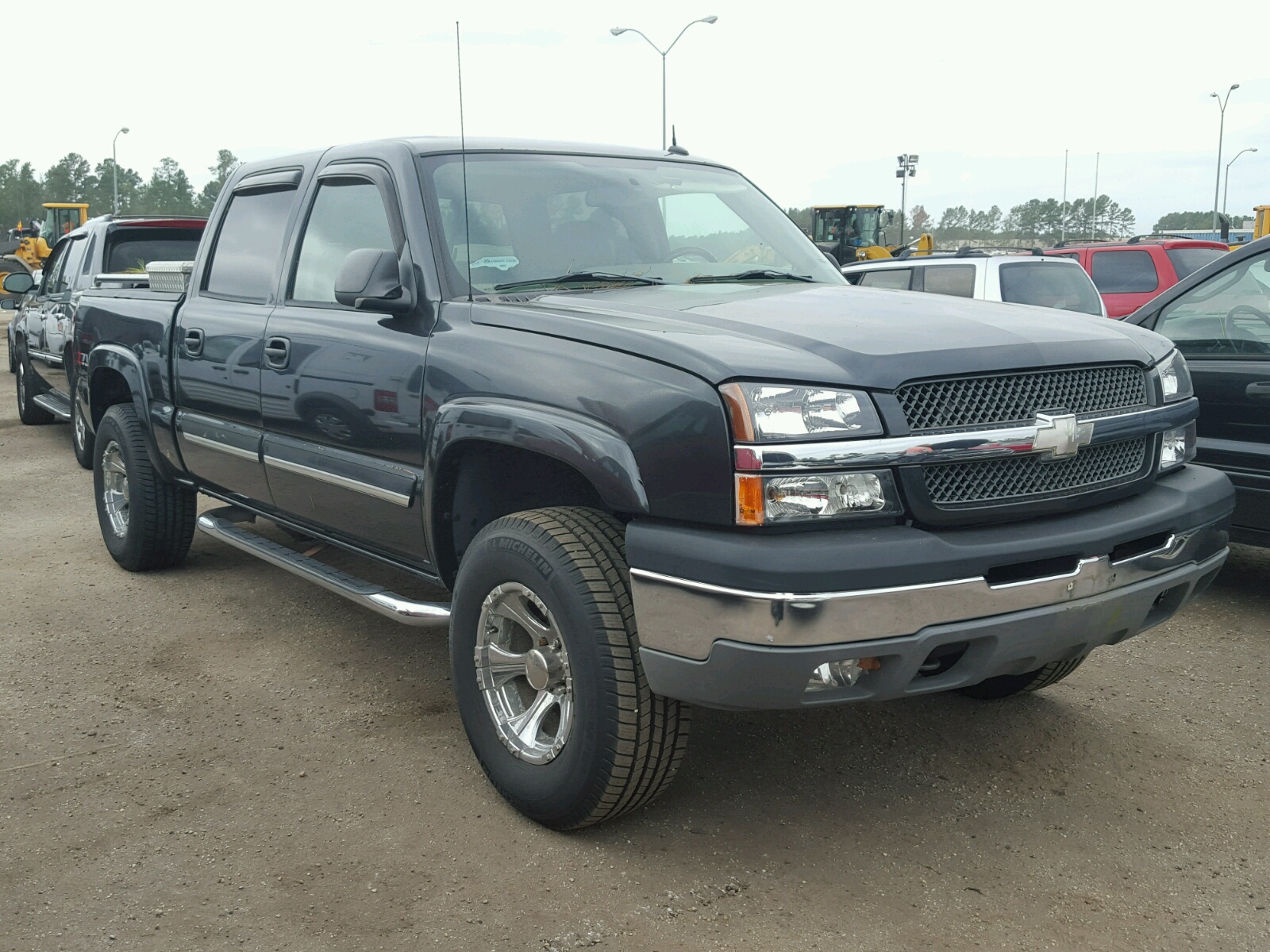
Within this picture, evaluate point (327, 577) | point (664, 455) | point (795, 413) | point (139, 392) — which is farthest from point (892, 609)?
point (139, 392)

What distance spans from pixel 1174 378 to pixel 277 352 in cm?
296

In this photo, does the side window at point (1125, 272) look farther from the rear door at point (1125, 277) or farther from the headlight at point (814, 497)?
the headlight at point (814, 497)

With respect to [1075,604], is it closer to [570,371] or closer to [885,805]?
[885,805]

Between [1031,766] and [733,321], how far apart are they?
5.52 feet

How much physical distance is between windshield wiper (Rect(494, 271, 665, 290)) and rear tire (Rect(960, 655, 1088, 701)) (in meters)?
1.73

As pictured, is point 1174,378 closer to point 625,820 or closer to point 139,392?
point 625,820

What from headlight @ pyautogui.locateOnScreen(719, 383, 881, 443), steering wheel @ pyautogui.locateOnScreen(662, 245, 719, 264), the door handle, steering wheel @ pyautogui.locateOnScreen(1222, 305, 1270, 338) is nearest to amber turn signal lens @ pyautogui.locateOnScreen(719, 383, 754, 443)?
headlight @ pyautogui.locateOnScreen(719, 383, 881, 443)

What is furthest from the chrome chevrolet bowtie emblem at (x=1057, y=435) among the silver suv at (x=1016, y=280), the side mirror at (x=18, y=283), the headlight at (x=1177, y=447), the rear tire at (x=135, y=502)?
the side mirror at (x=18, y=283)

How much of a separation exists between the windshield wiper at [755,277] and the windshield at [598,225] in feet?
0.04

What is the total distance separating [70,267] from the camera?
10.1 metres

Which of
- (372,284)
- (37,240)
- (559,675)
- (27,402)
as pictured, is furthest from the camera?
(37,240)

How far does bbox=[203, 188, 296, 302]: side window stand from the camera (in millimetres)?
4707

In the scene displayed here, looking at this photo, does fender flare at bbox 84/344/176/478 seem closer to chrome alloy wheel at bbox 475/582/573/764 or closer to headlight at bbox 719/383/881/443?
chrome alloy wheel at bbox 475/582/573/764

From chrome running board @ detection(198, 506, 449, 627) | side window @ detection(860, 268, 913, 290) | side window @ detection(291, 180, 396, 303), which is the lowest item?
chrome running board @ detection(198, 506, 449, 627)
